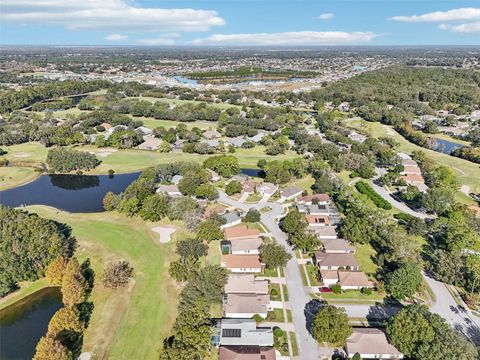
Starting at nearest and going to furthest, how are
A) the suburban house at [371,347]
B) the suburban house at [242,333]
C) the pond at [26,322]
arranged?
the suburban house at [371,347]
the suburban house at [242,333]
the pond at [26,322]

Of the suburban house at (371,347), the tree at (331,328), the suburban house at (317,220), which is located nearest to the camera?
the suburban house at (371,347)

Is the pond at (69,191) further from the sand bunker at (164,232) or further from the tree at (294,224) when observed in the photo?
the tree at (294,224)

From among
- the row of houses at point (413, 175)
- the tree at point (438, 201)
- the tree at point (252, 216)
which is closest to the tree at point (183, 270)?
the tree at point (252, 216)

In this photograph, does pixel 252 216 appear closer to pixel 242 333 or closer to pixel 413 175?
pixel 242 333

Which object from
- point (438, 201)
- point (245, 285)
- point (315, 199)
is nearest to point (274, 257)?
point (245, 285)

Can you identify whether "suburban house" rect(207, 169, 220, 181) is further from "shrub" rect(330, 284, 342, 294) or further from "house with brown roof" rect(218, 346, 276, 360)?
"house with brown roof" rect(218, 346, 276, 360)

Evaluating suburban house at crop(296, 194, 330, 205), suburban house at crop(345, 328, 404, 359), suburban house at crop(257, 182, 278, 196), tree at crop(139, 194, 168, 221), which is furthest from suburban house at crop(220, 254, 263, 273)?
suburban house at crop(257, 182, 278, 196)
